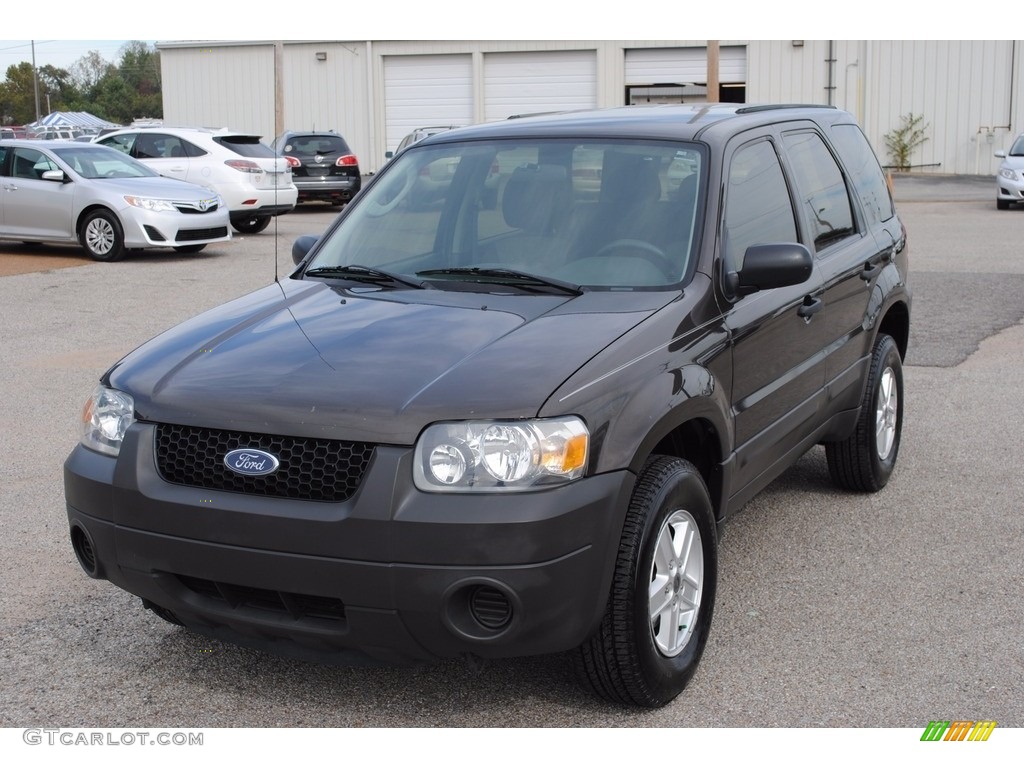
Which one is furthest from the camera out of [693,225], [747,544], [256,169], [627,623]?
[256,169]

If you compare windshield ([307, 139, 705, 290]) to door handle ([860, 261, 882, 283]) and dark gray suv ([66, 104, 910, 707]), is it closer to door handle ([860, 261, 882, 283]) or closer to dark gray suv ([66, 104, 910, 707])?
dark gray suv ([66, 104, 910, 707])

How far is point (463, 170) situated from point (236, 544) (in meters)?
2.08

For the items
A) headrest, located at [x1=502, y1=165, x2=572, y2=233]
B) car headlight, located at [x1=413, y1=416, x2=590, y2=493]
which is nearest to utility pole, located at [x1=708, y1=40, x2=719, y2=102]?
headrest, located at [x1=502, y1=165, x2=572, y2=233]

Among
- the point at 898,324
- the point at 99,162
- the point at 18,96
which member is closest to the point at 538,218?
the point at 898,324

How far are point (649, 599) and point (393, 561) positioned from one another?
2.68 ft

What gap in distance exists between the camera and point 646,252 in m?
4.31

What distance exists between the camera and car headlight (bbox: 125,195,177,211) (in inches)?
635

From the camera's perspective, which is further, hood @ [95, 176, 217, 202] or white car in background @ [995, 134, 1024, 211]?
white car in background @ [995, 134, 1024, 211]

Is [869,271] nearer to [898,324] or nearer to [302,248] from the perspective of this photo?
[898,324]

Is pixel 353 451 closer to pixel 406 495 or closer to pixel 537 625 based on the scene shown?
pixel 406 495

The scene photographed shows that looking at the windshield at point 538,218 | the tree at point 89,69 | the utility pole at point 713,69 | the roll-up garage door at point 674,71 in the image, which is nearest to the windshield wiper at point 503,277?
the windshield at point 538,218

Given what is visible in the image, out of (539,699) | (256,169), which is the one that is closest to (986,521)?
(539,699)

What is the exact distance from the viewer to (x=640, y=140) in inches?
183

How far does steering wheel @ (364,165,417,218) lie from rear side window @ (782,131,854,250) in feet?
5.25
